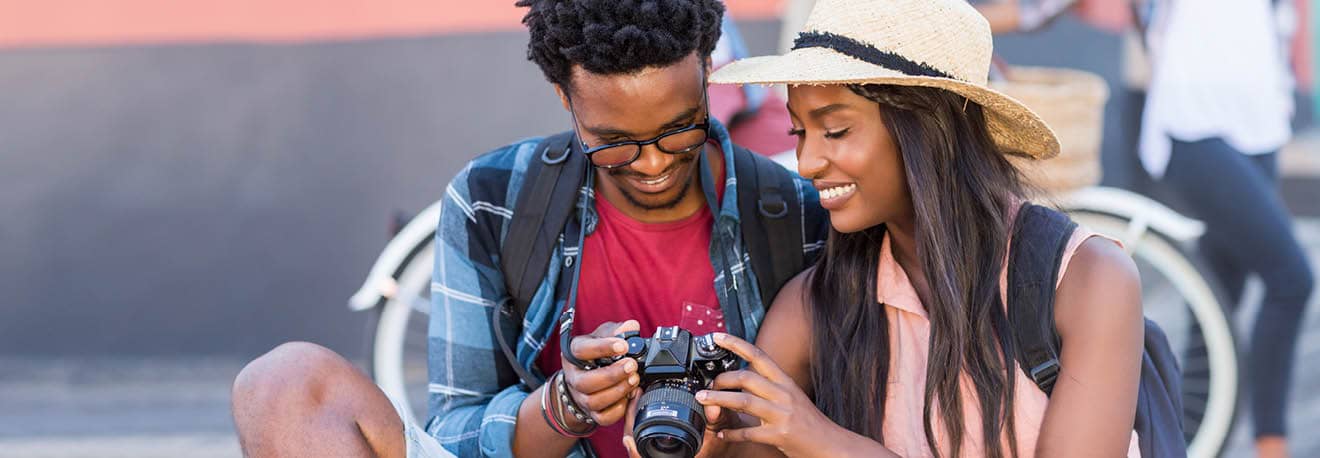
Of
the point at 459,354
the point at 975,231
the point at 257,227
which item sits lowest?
the point at 257,227

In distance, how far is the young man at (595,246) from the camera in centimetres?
237

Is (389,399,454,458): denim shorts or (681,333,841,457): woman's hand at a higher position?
(681,333,841,457): woman's hand

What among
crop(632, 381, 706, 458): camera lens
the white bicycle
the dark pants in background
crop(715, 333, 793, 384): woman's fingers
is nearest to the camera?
crop(632, 381, 706, 458): camera lens

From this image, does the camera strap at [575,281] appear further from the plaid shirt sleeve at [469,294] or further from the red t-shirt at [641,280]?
the plaid shirt sleeve at [469,294]

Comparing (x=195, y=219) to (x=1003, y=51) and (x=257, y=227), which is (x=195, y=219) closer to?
(x=257, y=227)

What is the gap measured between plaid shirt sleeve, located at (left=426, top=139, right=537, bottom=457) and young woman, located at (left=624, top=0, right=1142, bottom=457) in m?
0.54

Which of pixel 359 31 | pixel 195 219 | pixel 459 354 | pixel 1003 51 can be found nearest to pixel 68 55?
pixel 195 219

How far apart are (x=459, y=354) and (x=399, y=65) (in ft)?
8.46

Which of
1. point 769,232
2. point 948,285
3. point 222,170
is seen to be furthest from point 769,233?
point 222,170

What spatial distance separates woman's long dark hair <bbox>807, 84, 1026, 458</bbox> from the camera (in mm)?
2283

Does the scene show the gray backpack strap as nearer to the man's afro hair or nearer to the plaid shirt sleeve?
the man's afro hair

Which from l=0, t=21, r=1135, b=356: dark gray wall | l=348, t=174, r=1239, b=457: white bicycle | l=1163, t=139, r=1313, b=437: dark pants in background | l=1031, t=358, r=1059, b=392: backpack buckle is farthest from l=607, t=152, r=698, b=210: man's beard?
l=0, t=21, r=1135, b=356: dark gray wall

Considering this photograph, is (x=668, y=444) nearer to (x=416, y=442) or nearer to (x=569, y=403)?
(x=569, y=403)

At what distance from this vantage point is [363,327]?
5258 millimetres
